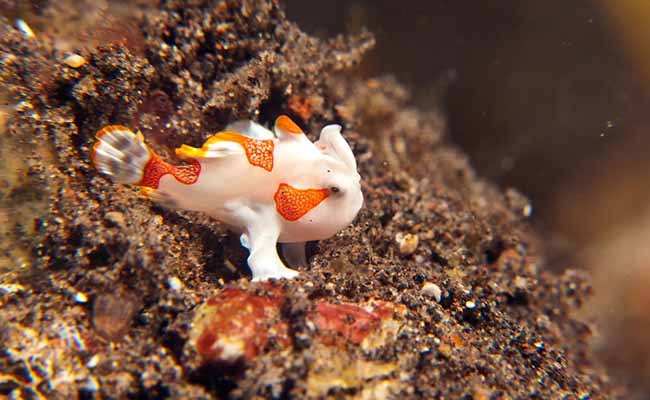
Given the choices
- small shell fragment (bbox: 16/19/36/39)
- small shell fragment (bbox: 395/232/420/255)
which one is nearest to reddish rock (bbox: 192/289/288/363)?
small shell fragment (bbox: 395/232/420/255)

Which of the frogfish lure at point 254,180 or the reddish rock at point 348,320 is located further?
the frogfish lure at point 254,180

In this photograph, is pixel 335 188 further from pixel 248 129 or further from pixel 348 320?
pixel 248 129

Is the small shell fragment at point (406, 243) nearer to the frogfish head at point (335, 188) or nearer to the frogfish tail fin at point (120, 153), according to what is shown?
the frogfish head at point (335, 188)

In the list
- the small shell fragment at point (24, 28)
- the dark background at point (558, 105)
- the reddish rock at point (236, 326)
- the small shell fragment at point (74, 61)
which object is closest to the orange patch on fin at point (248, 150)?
the reddish rock at point (236, 326)

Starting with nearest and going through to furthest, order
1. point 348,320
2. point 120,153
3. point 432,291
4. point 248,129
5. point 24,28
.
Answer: point 348,320 → point 120,153 → point 432,291 → point 24,28 → point 248,129

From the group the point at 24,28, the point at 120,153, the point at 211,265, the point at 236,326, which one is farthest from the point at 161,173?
the point at 24,28

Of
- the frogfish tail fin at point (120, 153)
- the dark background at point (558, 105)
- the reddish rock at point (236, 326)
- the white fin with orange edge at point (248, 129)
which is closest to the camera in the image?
the reddish rock at point (236, 326)
